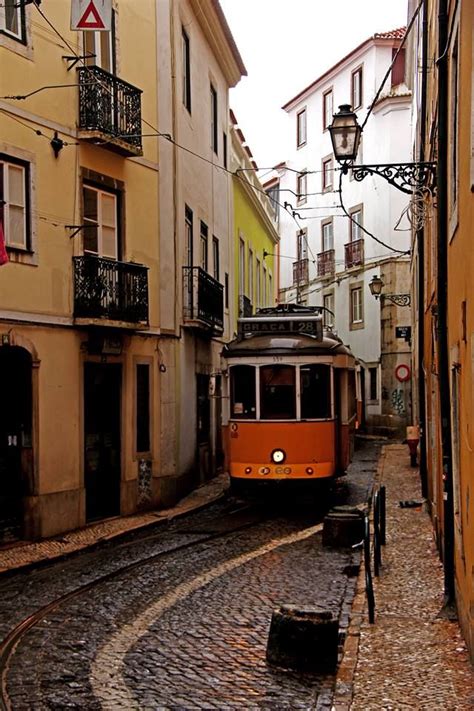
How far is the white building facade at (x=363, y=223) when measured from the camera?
37.4 metres

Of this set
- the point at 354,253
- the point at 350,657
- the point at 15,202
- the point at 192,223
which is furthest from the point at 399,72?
the point at 350,657

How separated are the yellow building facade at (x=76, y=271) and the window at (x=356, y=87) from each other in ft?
81.9

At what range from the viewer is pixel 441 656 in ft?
23.0

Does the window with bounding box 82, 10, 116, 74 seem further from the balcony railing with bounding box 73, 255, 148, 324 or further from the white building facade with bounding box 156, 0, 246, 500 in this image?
the balcony railing with bounding box 73, 255, 148, 324

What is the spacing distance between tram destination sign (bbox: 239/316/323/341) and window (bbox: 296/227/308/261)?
1197 inches

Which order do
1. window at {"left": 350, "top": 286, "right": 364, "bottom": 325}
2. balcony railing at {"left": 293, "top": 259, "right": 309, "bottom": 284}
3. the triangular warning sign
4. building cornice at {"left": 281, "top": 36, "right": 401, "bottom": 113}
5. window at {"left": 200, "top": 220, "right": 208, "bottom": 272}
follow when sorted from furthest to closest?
balcony railing at {"left": 293, "top": 259, "right": 309, "bottom": 284}, window at {"left": 350, "top": 286, "right": 364, "bottom": 325}, building cornice at {"left": 281, "top": 36, "right": 401, "bottom": 113}, window at {"left": 200, "top": 220, "right": 208, "bottom": 272}, the triangular warning sign

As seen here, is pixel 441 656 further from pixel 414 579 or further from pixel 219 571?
pixel 219 571

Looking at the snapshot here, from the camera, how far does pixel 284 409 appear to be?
15.4 metres

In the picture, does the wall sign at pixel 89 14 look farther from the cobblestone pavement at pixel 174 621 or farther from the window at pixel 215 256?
the window at pixel 215 256

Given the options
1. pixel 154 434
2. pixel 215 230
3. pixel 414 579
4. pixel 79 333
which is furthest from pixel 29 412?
pixel 215 230

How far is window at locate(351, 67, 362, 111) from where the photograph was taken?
40344mm

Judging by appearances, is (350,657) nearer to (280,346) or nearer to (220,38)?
(280,346)

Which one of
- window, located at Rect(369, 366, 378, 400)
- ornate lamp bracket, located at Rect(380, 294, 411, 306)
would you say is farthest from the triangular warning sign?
window, located at Rect(369, 366, 378, 400)

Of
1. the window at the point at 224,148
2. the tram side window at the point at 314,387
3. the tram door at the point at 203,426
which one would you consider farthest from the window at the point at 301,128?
the tram side window at the point at 314,387
